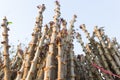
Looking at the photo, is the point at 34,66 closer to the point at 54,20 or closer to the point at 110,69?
the point at 54,20

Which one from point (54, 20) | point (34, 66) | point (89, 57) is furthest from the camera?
point (89, 57)

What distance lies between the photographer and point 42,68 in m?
3.13

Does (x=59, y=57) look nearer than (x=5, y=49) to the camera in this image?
Yes

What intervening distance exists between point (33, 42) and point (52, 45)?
0.40 metres

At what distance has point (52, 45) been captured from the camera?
127 inches

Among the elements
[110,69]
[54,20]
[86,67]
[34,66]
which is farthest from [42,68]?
[110,69]

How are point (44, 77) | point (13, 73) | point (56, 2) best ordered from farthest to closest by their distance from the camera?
1. point (56, 2)
2. point (13, 73)
3. point (44, 77)

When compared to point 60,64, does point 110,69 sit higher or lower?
higher

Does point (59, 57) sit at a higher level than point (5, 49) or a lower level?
lower

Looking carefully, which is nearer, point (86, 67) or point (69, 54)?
point (69, 54)

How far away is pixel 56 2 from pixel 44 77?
148 cm

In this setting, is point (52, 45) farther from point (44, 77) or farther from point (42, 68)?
point (44, 77)

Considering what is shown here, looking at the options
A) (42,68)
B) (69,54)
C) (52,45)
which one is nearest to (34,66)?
(42,68)

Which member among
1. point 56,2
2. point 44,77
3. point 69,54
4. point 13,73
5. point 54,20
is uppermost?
point 56,2
